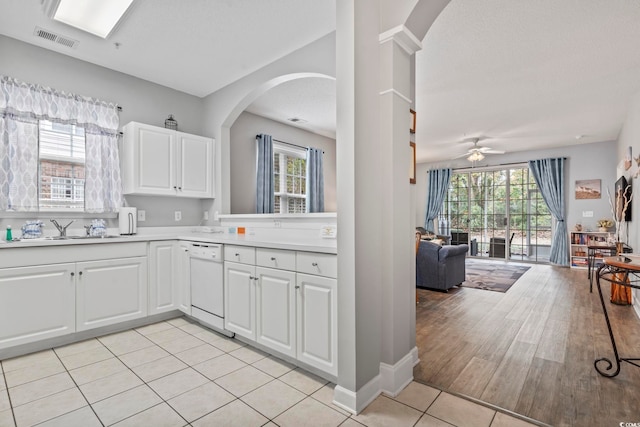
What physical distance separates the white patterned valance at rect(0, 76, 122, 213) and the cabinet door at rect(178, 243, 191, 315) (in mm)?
897

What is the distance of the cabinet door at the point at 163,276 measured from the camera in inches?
124

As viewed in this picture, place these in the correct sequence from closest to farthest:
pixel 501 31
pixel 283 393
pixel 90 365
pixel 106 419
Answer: pixel 106 419 → pixel 283 393 → pixel 90 365 → pixel 501 31

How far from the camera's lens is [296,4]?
237 cm

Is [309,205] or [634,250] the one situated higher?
[309,205]

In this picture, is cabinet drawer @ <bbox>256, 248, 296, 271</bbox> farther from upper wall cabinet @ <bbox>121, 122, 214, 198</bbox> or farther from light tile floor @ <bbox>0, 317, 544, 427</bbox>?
upper wall cabinet @ <bbox>121, 122, 214, 198</bbox>

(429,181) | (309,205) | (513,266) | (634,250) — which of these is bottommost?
(513,266)

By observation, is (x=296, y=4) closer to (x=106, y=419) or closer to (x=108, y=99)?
(x=108, y=99)

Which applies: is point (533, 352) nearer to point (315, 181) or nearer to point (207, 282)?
point (207, 282)

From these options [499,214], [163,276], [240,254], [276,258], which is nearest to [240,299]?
[240,254]

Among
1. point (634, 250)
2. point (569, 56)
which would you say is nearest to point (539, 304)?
point (634, 250)

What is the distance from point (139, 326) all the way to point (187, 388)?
1445mm

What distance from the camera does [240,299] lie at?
8.34ft

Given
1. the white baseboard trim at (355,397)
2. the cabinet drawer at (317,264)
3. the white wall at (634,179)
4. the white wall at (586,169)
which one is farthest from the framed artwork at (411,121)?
the white wall at (586,169)

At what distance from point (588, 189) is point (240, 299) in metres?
7.84
